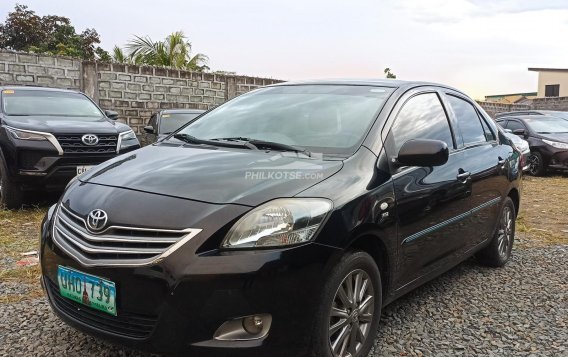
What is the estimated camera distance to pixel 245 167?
8.76 feet

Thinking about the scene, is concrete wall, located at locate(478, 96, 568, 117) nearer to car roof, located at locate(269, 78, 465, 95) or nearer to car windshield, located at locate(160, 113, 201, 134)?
car windshield, located at locate(160, 113, 201, 134)

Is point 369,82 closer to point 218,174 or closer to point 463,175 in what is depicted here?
point 463,175

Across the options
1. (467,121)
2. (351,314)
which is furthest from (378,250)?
(467,121)

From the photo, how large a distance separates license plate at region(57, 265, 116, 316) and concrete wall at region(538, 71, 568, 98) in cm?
4544

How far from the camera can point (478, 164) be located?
13.0 ft

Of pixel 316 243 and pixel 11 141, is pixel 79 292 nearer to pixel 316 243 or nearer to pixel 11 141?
pixel 316 243

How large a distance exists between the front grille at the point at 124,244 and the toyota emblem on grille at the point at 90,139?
403 cm

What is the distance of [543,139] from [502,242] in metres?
8.20

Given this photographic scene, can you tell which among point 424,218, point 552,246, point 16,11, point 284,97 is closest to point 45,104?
point 284,97

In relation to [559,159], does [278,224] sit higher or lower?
higher

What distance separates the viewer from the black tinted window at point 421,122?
3.23m

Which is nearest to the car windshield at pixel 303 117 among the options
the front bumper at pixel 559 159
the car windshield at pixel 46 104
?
the car windshield at pixel 46 104

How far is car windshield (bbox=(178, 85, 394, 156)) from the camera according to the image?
3.07m

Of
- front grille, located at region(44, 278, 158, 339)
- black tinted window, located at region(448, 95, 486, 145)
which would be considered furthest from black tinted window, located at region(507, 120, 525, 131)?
front grille, located at region(44, 278, 158, 339)
